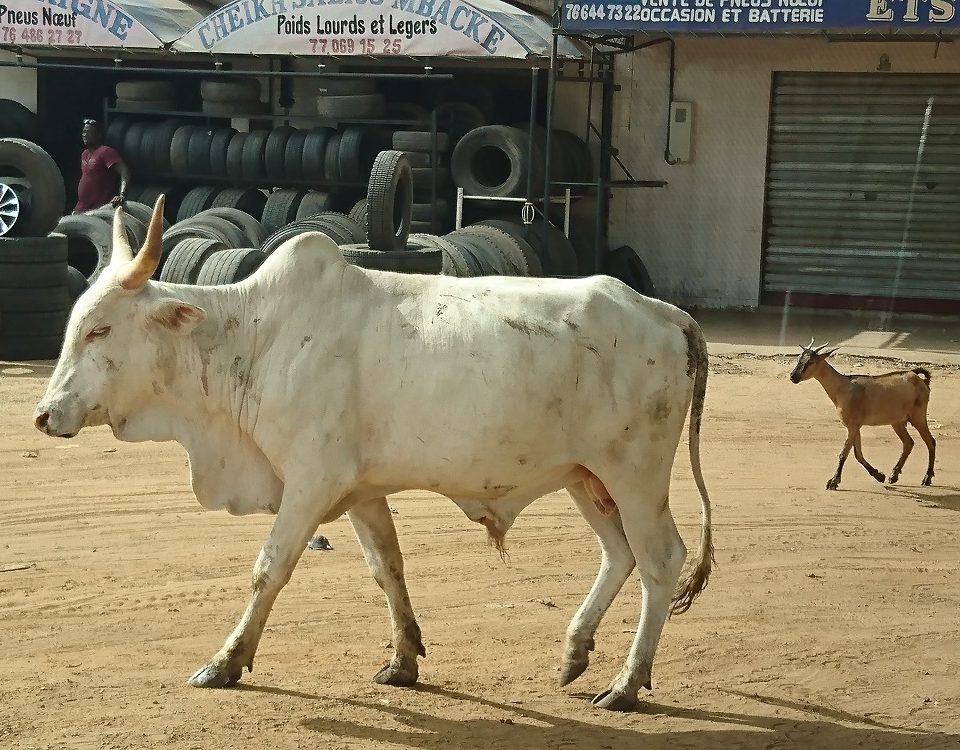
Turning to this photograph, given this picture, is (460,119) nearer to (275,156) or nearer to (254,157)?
(275,156)

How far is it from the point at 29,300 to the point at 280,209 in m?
5.82

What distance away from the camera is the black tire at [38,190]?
45.8 ft

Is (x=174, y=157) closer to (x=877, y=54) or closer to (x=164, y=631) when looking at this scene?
(x=877, y=54)

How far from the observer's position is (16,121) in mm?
20469

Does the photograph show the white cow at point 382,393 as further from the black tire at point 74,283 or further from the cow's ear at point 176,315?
the black tire at point 74,283

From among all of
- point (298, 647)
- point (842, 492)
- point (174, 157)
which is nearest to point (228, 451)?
point (298, 647)

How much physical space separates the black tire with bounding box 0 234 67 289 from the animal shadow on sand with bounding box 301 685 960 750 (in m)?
8.92

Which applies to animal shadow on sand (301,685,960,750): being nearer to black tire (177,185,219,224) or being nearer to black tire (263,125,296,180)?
black tire (263,125,296,180)

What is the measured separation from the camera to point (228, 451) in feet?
19.4

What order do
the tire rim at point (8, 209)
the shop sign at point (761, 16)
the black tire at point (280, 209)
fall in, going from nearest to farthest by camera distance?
the tire rim at point (8, 209)
the shop sign at point (761, 16)
the black tire at point (280, 209)

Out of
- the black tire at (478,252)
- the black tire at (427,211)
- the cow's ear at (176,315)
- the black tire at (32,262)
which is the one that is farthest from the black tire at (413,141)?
the cow's ear at (176,315)

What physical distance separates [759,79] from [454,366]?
45.0 ft

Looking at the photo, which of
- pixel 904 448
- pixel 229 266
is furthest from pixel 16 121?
pixel 904 448

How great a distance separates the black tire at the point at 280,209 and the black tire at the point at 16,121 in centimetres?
399
